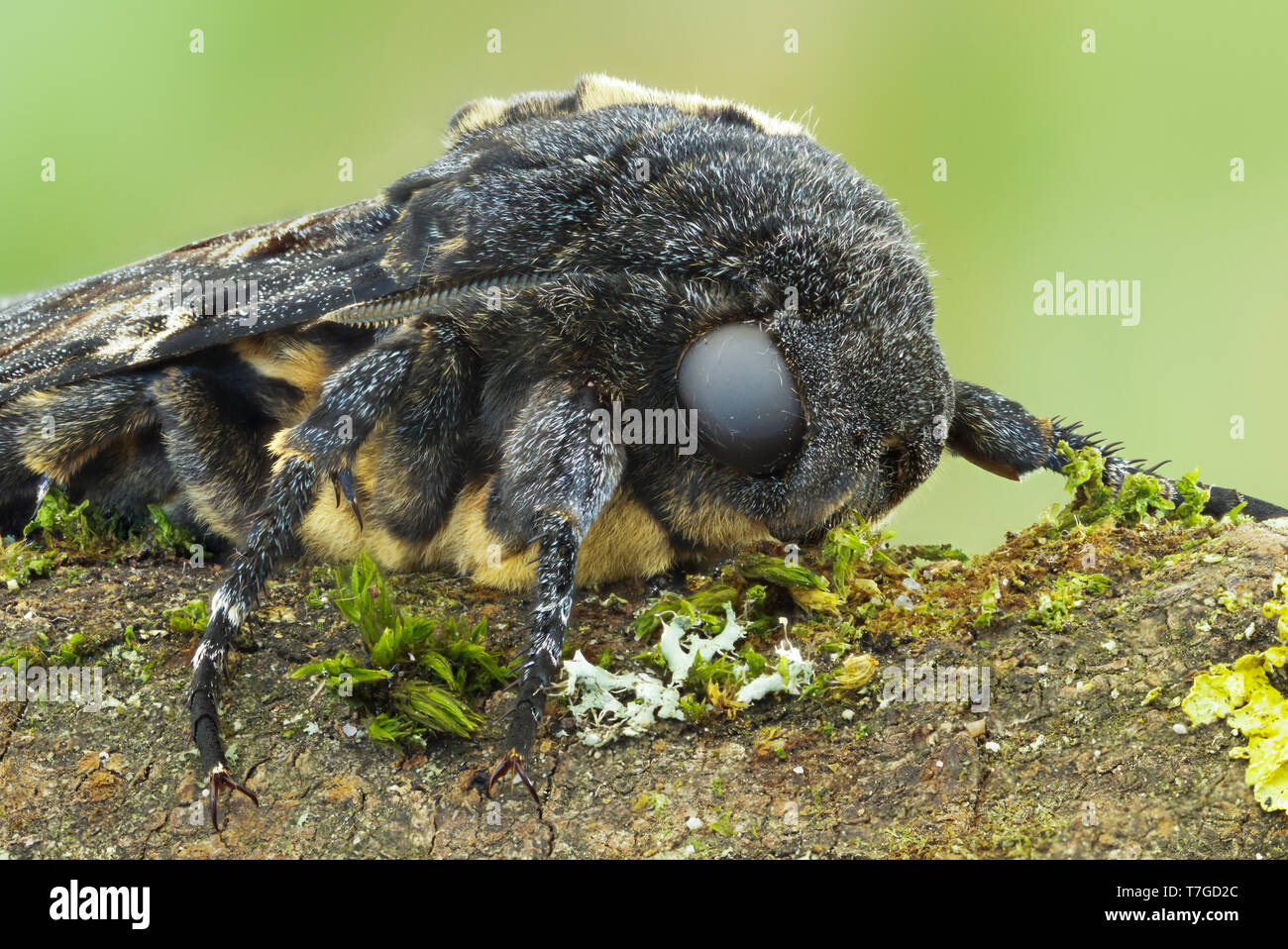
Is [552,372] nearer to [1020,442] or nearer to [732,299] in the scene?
[732,299]

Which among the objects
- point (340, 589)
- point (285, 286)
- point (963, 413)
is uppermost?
point (285, 286)

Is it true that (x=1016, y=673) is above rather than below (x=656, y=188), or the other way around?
below

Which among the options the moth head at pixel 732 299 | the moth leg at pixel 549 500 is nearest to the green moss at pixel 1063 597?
the moth head at pixel 732 299

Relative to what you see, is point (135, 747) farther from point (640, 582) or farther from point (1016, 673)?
point (1016, 673)

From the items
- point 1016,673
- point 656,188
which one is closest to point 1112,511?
point 1016,673

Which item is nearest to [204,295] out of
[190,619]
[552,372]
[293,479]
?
[293,479]

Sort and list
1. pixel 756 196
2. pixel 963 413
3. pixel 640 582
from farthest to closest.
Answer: pixel 963 413
pixel 640 582
pixel 756 196

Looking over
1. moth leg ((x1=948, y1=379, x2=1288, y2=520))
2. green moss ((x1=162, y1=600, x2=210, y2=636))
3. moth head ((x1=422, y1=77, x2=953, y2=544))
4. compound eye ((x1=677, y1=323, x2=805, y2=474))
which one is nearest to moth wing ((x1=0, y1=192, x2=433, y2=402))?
moth head ((x1=422, y1=77, x2=953, y2=544))
